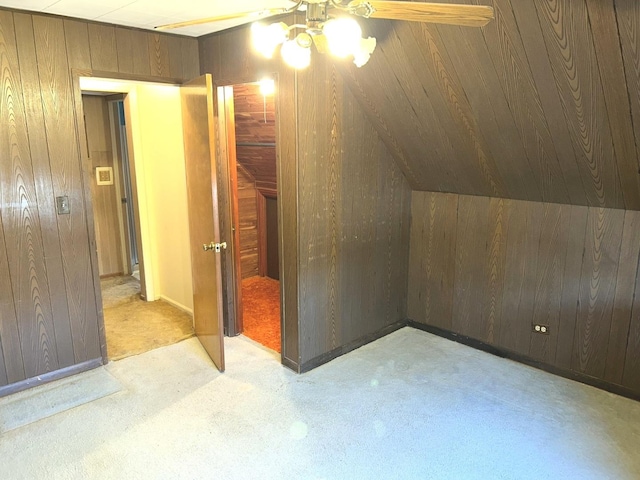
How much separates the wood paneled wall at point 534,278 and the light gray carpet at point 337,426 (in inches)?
8.7

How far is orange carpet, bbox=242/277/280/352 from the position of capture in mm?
3784

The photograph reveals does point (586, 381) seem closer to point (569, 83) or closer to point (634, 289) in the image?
point (634, 289)

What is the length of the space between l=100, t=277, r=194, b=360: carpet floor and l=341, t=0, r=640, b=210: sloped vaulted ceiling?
2.26m

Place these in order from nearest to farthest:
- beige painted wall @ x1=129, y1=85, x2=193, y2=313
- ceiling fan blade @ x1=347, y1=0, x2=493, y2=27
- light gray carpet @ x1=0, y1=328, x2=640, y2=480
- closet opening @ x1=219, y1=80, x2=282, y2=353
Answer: ceiling fan blade @ x1=347, y1=0, x2=493, y2=27 < light gray carpet @ x1=0, y1=328, x2=640, y2=480 < closet opening @ x1=219, y1=80, x2=282, y2=353 < beige painted wall @ x1=129, y1=85, x2=193, y2=313

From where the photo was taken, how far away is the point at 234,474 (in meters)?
2.25

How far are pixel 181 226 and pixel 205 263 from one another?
93 cm

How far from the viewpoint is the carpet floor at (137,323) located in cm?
362

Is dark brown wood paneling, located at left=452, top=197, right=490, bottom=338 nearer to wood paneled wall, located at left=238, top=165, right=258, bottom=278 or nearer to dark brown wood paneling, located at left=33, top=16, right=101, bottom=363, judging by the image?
wood paneled wall, located at left=238, top=165, right=258, bottom=278

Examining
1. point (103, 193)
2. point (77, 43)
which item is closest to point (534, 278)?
point (77, 43)

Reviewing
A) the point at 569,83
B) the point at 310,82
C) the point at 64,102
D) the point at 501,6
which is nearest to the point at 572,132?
the point at 569,83

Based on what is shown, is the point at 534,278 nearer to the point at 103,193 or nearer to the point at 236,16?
the point at 236,16

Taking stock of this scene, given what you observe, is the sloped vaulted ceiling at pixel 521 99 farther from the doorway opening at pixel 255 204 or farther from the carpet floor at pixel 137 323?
the carpet floor at pixel 137 323

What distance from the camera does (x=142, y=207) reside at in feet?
14.3

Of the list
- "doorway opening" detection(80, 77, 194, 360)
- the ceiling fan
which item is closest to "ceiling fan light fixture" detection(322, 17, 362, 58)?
Answer: the ceiling fan
